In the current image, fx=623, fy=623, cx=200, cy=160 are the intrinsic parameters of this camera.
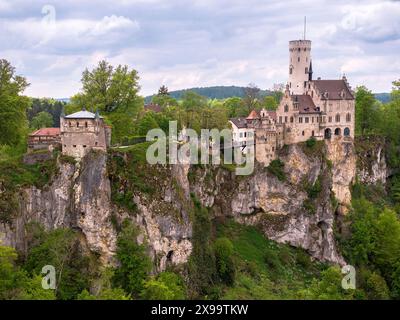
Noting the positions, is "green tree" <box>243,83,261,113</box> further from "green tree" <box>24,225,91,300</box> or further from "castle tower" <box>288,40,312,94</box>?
"green tree" <box>24,225,91,300</box>

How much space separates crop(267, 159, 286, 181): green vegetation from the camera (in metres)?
74.1

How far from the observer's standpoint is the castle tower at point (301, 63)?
262ft

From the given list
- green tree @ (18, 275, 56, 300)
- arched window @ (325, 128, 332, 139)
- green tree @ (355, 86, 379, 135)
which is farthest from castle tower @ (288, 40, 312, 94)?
green tree @ (18, 275, 56, 300)

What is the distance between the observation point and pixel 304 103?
7700cm

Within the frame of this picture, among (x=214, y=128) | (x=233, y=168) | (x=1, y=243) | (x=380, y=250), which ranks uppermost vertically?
(x=214, y=128)

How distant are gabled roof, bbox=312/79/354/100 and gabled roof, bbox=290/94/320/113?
1.65 m

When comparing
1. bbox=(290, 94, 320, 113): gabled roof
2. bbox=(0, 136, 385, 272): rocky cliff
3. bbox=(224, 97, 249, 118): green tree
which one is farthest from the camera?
bbox=(224, 97, 249, 118): green tree

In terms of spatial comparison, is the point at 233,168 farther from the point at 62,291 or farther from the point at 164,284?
the point at 62,291

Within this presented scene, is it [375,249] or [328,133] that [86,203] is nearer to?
[328,133]

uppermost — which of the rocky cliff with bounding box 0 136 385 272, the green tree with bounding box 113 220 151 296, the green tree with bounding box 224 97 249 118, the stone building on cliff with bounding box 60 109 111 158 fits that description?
the green tree with bounding box 224 97 249 118

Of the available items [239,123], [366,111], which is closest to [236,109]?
[366,111]

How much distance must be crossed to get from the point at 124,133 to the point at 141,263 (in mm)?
17630
